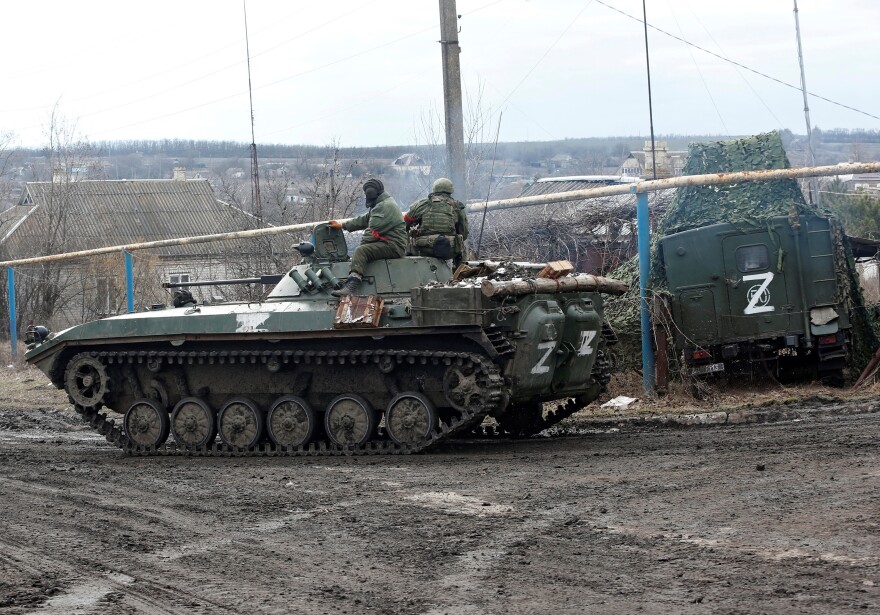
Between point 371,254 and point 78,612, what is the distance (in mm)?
7042

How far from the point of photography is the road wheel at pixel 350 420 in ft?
39.9

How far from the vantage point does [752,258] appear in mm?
13812

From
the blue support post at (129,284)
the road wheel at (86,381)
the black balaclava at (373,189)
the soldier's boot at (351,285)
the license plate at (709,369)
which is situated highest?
the black balaclava at (373,189)

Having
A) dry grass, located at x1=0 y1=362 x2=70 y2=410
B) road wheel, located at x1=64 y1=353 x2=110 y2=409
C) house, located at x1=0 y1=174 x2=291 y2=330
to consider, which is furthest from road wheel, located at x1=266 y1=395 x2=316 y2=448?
dry grass, located at x1=0 y1=362 x2=70 y2=410

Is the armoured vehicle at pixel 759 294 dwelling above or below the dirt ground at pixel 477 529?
above

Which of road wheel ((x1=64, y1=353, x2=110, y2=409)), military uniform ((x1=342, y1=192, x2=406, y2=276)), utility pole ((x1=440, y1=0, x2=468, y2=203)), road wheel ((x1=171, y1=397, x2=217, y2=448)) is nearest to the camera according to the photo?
military uniform ((x1=342, y1=192, x2=406, y2=276))

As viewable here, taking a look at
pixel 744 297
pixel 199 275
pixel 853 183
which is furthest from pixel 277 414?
pixel 853 183

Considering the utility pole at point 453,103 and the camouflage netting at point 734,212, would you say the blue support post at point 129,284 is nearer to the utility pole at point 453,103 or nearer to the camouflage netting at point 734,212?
the utility pole at point 453,103

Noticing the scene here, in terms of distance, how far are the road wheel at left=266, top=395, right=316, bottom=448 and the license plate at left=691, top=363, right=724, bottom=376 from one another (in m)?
4.56

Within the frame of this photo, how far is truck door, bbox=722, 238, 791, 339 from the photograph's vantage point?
13.7m

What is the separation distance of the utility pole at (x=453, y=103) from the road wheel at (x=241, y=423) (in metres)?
3.79

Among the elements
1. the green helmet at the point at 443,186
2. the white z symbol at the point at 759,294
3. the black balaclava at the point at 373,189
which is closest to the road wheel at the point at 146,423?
the black balaclava at the point at 373,189

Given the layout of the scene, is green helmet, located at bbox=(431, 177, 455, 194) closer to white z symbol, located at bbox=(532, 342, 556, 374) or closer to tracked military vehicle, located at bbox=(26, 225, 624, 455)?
tracked military vehicle, located at bbox=(26, 225, 624, 455)

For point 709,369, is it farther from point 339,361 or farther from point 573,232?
point 339,361
